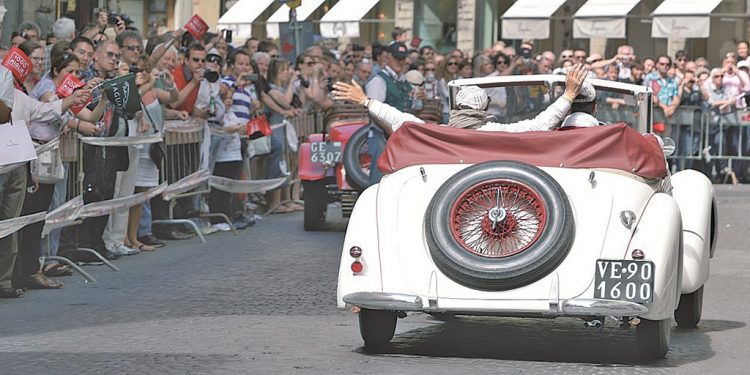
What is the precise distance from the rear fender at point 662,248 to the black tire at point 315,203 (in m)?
8.82

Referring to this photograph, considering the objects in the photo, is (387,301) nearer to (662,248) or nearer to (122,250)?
(662,248)

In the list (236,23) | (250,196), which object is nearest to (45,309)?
(250,196)

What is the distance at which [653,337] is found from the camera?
8.73m

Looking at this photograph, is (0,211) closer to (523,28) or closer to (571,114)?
(571,114)

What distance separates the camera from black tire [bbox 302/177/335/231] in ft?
57.3

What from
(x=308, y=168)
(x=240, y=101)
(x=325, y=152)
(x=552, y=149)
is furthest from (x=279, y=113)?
(x=552, y=149)

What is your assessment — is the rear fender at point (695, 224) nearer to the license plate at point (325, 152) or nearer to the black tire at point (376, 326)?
the black tire at point (376, 326)

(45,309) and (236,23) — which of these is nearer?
(45,309)

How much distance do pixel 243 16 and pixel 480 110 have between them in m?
35.2

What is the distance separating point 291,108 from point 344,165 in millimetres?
3908

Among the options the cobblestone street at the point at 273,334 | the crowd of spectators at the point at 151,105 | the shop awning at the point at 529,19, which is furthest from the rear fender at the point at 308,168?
the shop awning at the point at 529,19

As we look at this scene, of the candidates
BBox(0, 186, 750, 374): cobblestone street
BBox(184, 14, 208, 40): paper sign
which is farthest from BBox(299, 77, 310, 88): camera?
BBox(0, 186, 750, 374): cobblestone street

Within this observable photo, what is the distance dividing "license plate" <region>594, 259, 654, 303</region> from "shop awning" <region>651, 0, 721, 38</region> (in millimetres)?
24287

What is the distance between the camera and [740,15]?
37625 mm
